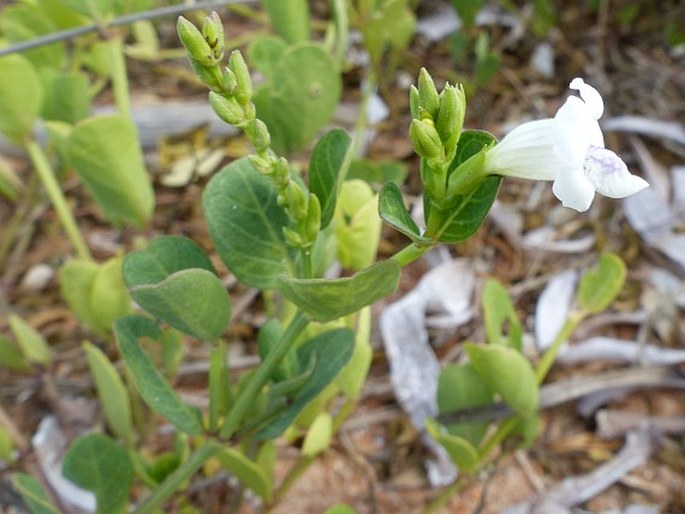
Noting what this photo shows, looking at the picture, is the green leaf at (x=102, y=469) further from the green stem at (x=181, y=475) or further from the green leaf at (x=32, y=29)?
the green leaf at (x=32, y=29)

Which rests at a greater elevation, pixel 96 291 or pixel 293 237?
pixel 293 237

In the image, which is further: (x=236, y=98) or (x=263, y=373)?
(x=263, y=373)

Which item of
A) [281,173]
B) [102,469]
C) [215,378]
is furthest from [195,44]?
[102,469]

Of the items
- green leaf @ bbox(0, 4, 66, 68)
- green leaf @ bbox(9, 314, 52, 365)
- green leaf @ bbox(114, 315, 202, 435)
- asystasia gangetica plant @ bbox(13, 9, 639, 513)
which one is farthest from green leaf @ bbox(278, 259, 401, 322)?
green leaf @ bbox(0, 4, 66, 68)

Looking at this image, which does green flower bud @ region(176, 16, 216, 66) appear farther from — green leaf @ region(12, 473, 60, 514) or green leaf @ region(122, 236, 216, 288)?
green leaf @ region(12, 473, 60, 514)

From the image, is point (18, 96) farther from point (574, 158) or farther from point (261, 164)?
point (574, 158)

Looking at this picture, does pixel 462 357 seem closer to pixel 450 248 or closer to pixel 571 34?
pixel 450 248
